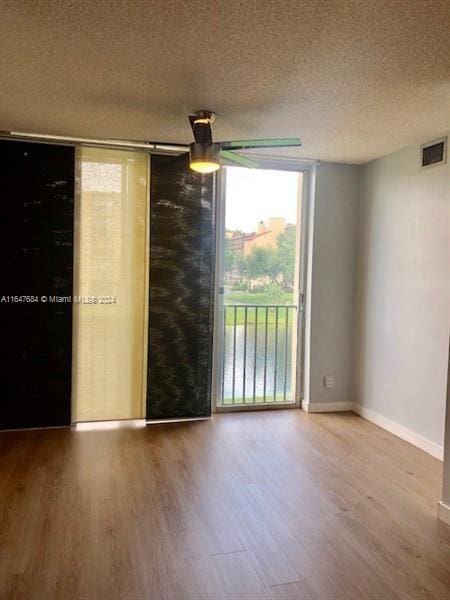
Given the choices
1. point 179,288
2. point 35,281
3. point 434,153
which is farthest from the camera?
point 179,288

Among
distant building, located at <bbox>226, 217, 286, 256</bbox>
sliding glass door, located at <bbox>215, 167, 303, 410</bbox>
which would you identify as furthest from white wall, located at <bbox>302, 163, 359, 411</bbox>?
distant building, located at <bbox>226, 217, 286, 256</bbox>

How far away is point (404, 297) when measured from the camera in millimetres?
3840

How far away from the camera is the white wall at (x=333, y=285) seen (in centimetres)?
443

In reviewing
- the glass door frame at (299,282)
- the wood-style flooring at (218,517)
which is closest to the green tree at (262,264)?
the glass door frame at (299,282)

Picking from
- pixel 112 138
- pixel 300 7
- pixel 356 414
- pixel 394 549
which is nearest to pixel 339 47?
pixel 300 7

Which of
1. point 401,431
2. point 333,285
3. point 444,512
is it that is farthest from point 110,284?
point 444,512

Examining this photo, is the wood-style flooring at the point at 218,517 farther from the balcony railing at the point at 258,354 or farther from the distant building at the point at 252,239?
A: the distant building at the point at 252,239

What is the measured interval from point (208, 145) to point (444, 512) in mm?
2513

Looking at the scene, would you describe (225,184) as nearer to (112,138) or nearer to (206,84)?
(112,138)

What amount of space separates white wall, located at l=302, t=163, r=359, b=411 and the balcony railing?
0.81ft

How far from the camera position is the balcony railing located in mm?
4453

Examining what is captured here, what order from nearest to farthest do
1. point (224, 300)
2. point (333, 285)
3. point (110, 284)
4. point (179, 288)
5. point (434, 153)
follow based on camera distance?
point (434, 153), point (110, 284), point (179, 288), point (224, 300), point (333, 285)

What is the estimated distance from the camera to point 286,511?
2.61 meters

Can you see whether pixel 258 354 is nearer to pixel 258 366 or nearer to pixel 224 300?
pixel 258 366
